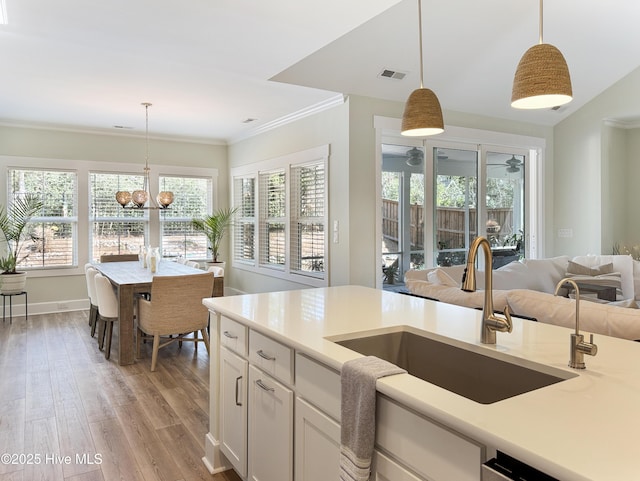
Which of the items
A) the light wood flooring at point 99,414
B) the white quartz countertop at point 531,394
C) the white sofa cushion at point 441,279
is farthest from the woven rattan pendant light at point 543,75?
the light wood flooring at point 99,414

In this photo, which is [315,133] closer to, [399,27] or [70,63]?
[399,27]

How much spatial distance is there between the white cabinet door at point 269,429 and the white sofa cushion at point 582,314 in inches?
48.1

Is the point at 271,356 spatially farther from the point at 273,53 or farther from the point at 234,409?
the point at 273,53

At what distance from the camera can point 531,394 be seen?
112 cm

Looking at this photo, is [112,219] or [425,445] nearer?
[425,445]

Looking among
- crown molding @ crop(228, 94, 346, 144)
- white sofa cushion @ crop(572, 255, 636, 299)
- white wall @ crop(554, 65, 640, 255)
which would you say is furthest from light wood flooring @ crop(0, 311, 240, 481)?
white wall @ crop(554, 65, 640, 255)

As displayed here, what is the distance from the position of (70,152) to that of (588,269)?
6.90 metres

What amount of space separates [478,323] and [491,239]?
4483mm

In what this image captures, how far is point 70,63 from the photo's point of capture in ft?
13.1

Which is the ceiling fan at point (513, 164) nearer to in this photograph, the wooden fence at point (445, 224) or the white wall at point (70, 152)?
the wooden fence at point (445, 224)

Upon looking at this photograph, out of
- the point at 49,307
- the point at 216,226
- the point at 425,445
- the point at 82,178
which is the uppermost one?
the point at 82,178

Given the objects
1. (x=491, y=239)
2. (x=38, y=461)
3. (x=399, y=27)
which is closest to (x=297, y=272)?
(x=491, y=239)

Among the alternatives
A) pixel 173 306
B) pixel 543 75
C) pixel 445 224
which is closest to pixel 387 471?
pixel 543 75

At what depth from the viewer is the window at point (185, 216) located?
733 centimetres
